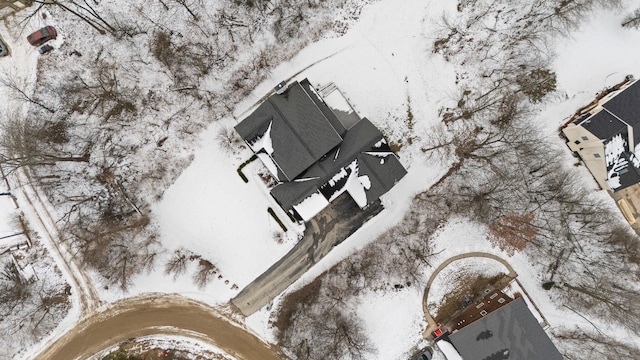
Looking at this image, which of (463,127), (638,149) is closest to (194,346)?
(463,127)

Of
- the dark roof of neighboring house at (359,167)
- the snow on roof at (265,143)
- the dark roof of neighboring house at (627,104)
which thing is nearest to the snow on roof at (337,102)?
the dark roof of neighboring house at (359,167)

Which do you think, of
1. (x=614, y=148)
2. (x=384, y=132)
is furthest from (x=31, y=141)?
(x=614, y=148)

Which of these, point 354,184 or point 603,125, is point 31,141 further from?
point 603,125

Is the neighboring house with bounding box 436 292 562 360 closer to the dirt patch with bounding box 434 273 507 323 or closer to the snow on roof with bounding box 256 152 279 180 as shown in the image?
the dirt patch with bounding box 434 273 507 323

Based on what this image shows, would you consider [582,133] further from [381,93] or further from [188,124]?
[188,124]

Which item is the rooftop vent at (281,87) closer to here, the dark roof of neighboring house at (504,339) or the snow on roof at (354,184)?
the snow on roof at (354,184)

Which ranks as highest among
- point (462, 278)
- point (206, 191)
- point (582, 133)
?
point (206, 191)
